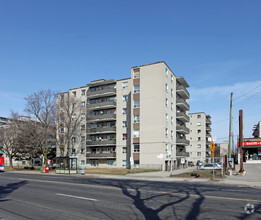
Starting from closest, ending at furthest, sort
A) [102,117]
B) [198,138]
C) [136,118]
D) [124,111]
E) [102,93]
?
[136,118] < [124,111] < [102,117] < [102,93] < [198,138]

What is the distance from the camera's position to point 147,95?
165 feet

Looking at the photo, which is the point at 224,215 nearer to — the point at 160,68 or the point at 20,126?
the point at 160,68

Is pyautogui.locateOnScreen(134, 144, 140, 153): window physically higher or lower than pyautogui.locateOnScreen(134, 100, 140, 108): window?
lower

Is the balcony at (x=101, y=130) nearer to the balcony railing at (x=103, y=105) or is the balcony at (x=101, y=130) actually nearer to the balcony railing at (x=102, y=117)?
the balcony railing at (x=102, y=117)

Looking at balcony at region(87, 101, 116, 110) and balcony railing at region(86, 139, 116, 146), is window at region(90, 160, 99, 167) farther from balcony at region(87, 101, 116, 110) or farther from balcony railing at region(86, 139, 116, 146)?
balcony at region(87, 101, 116, 110)

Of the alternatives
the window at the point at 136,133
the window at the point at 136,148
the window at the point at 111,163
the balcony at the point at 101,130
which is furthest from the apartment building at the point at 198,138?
the window at the point at 136,133

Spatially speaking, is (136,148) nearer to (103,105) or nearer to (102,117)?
(102,117)

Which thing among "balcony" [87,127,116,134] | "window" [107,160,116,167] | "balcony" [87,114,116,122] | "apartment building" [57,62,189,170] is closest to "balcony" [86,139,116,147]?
"apartment building" [57,62,189,170]

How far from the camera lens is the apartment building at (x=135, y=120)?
49219 millimetres

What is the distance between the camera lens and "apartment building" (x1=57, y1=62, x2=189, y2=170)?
49219 millimetres

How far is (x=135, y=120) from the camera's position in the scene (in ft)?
169

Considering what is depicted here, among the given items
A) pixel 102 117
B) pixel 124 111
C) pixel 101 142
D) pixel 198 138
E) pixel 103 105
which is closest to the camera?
pixel 124 111

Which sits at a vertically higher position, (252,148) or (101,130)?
(101,130)

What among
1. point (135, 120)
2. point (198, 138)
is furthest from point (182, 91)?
point (198, 138)
